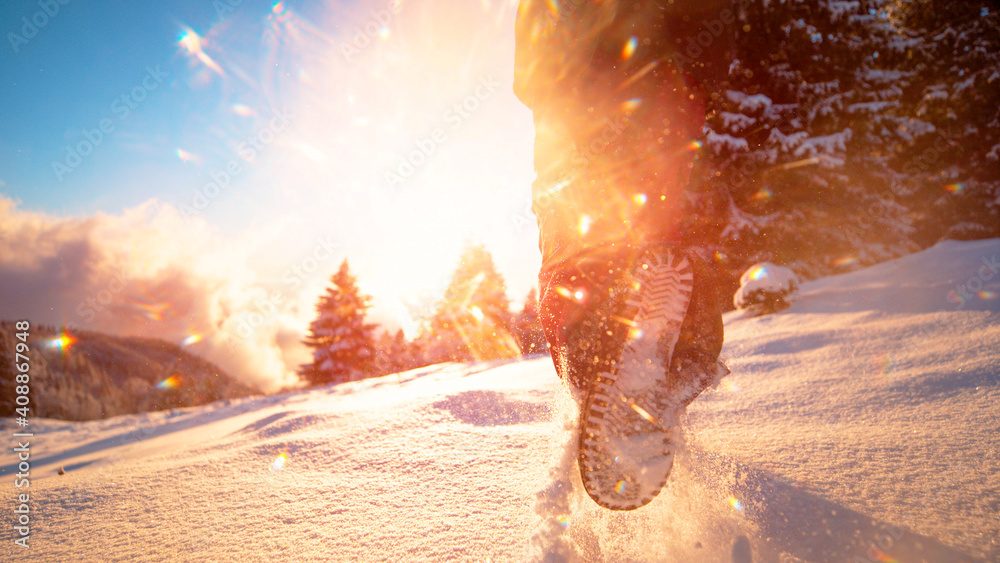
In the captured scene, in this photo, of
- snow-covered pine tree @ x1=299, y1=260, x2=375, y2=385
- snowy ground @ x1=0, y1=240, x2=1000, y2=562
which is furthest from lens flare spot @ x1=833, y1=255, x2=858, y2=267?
snow-covered pine tree @ x1=299, y1=260, x2=375, y2=385

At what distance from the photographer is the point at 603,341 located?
33.4 inches

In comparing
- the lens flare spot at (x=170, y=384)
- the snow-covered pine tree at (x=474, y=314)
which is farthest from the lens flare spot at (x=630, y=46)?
the snow-covered pine tree at (x=474, y=314)

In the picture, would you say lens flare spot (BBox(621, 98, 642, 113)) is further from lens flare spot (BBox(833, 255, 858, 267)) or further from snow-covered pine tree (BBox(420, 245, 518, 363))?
snow-covered pine tree (BBox(420, 245, 518, 363))

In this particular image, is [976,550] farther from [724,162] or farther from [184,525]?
[724,162]

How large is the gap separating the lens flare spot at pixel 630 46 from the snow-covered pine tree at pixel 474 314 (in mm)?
12877

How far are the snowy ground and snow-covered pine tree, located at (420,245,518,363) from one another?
12290 millimetres

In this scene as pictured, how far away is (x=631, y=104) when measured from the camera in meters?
1.04

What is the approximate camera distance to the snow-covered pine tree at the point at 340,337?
14.7 meters

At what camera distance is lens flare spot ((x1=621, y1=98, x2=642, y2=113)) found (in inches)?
40.8

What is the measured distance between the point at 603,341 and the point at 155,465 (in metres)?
1.75

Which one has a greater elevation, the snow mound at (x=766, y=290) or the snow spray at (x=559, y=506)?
the snow mound at (x=766, y=290)

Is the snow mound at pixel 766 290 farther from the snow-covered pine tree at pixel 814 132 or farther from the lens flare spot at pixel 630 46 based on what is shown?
the lens flare spot at pixel 630 46

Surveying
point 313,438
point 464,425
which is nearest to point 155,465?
point 313,438

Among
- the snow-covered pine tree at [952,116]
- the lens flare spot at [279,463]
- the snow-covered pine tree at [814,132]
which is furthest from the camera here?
the snow-covered pine tree at [814,132]
